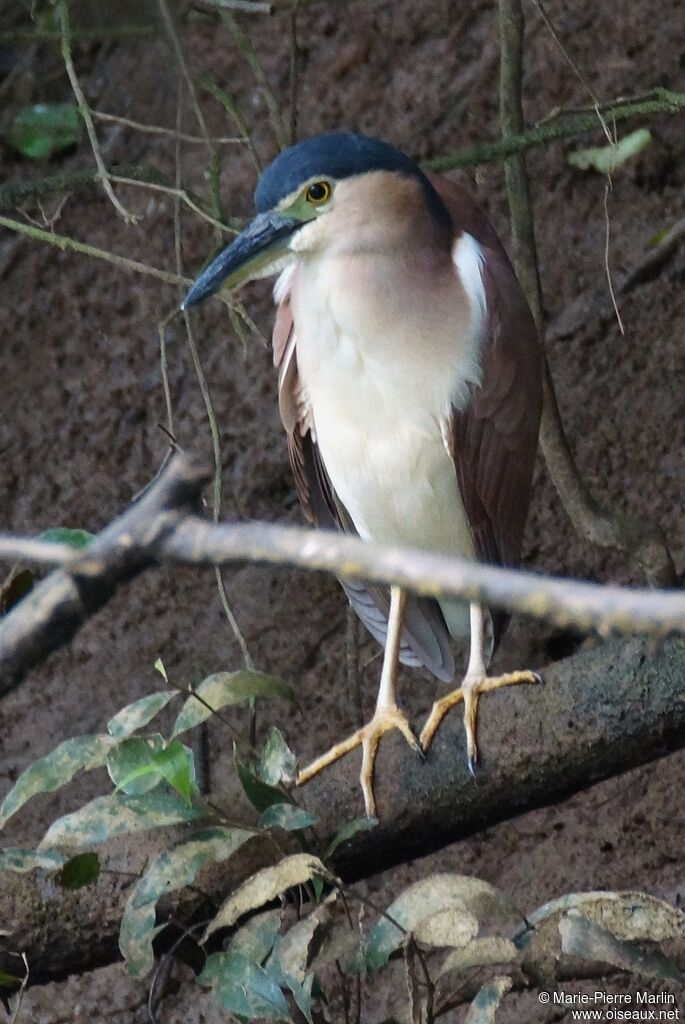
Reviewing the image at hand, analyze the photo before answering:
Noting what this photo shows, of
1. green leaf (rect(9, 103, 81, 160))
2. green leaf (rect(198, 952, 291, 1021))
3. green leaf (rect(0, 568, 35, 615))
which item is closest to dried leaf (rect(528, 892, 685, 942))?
green leaf (rect(198, 952, 291, 1021))

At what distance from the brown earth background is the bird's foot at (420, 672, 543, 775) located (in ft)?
2.31

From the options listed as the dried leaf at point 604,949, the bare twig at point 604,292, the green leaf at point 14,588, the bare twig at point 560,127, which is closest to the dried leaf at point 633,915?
the dried leaf at point 604,949

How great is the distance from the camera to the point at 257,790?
179cm

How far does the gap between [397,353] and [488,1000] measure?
0.99 metres

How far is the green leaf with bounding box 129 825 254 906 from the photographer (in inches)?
66.1

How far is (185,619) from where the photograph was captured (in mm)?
2971

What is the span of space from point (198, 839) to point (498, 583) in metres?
1.17

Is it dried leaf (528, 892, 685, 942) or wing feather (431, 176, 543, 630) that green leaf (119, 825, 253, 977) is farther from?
wing feather (431, 176, 543, 630)

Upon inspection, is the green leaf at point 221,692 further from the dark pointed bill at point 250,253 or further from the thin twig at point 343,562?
the thin twig at point 343,562

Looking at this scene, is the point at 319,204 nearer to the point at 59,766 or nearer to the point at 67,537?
the point at 67,537

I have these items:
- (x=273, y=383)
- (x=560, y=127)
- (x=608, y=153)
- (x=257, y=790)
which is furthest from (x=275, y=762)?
(x=608, y=153)

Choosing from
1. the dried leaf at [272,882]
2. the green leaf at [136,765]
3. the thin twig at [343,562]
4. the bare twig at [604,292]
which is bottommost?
the bare twig at [604,292]

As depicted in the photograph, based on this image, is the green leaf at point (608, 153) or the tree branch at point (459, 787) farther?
the green leaf at point (608, 153)

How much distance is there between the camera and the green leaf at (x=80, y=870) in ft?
5.75
